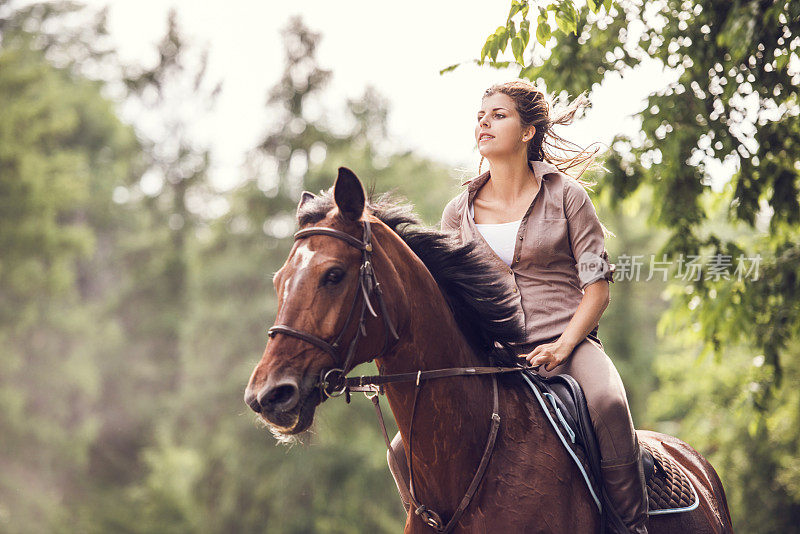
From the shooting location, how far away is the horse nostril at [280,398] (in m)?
2.56

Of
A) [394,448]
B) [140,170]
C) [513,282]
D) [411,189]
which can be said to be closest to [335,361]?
[394,448]

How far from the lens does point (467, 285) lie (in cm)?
331

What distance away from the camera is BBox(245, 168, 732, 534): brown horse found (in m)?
2.69

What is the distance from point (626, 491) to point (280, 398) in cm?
167

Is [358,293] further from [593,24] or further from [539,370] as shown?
[593,24]

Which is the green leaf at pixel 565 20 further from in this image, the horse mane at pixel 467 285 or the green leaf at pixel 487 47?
the horse mane at pixel 467 285

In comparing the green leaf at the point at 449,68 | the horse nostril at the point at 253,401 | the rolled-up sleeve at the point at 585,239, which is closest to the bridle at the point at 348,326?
the horse nostril at the point at 253,401

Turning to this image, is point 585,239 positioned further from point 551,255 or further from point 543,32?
point 543,32

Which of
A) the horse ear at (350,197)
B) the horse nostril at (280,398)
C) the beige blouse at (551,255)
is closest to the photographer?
the horse nostril at (280,398)

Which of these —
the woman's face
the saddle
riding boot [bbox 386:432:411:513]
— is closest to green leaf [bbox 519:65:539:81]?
the woman's face

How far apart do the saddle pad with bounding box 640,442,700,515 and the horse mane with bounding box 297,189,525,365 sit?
1.10 m

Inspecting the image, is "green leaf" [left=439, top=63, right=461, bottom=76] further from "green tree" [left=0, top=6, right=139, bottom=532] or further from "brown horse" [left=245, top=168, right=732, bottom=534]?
"green tree" [left=0, top=6, right=139, bottom=532]

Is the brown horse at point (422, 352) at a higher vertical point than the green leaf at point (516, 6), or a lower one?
lower

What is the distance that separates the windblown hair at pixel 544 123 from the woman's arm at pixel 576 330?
991 millimetres
